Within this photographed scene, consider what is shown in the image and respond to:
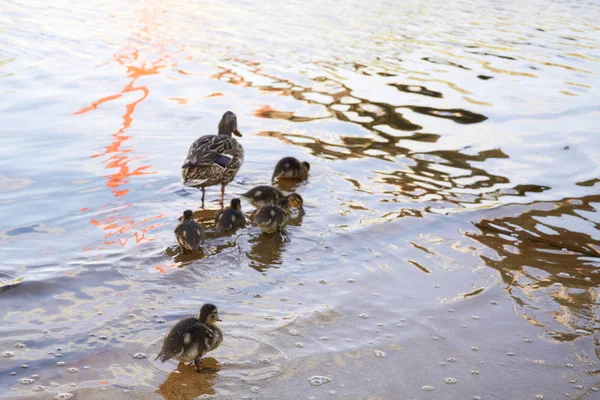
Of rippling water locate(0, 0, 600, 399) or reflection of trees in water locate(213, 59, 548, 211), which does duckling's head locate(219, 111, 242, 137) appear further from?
reflection of trees in water locate(213, 59, 548, 211)

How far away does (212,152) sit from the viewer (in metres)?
7.03

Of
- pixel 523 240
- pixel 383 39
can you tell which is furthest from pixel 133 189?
pixel 383 39

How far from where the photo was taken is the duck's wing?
689 cm

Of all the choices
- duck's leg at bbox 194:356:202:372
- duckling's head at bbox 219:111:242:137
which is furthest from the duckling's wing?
duckling's head at bbox 219:111:242:137

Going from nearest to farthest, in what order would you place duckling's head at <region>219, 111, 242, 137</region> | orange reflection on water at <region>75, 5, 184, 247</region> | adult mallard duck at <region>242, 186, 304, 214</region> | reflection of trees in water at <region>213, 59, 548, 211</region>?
orange reflection on water at <region>75, 5, 184, 247</region>
adult mallard duck at <region>242, 186, 304, 214</region>
reflection of trees in water at <region>213, 59, 548, 211</region>
duckling's head at <region>219, 111, 242, 137</region>

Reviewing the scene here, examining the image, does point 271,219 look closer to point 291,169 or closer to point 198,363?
point 291,169

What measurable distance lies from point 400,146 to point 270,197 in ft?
7.92

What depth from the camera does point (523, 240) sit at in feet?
20.5

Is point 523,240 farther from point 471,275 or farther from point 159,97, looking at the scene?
point 159,97

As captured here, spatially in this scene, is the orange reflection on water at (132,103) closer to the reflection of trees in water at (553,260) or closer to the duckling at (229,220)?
the duckling at (229,220)

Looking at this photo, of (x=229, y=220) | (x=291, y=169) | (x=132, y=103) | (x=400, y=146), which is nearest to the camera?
(x=229, y=220)

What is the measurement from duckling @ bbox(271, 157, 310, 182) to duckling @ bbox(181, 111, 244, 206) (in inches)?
17.3

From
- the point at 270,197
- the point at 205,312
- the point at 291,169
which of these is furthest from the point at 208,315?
the point at 291,169

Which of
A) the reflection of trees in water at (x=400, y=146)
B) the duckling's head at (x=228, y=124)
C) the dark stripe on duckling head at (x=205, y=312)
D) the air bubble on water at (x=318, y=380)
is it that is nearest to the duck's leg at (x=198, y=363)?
the dark stripe on duckling head at (x=205, y=312)
